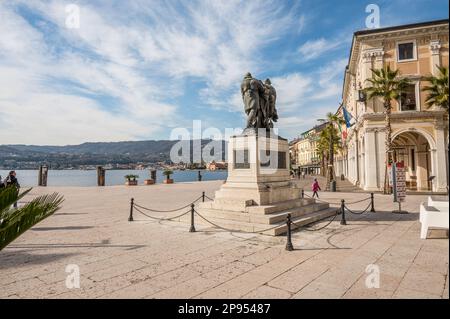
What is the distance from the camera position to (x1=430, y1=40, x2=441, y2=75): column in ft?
80.2

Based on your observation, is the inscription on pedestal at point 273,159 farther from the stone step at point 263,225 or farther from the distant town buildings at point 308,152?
the distant town buildings at point 308,152

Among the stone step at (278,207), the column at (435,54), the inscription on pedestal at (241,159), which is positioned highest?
the column at (435,54)

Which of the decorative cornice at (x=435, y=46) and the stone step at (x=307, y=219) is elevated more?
the decorative cornice at (x=435, y=46)

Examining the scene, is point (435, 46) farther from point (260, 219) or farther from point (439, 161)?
point (260, 219)

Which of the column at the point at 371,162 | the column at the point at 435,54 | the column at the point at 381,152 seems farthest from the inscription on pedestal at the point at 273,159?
the column at the point at 435,54

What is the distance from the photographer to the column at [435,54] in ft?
80.2

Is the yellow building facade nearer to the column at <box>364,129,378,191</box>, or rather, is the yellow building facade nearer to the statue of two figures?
the column at <box>364,129,378,191</box>

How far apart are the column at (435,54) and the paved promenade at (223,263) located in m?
21.8

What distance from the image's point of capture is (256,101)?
1208cm

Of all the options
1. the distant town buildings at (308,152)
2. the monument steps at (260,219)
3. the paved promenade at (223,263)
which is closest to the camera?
the paved promenade at (223,263)

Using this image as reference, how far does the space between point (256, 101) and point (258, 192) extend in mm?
4178

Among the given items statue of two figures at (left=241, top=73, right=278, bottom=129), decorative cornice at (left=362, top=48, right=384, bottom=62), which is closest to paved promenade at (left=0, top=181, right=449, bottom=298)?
statue of two figures at (left=241, top=73, right=278, bottom=129)
